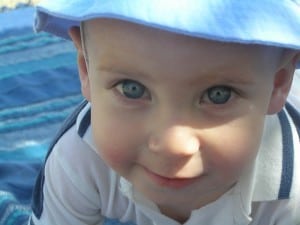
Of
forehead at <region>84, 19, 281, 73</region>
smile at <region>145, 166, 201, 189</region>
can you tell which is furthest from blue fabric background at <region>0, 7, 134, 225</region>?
forehead at <region>84, 19, 281, 73</region>

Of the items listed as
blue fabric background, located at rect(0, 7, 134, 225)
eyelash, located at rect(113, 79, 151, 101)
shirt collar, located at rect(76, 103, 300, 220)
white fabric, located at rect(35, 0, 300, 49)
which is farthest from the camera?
blue fabric background, located at rect(0, 7, 134, 225)

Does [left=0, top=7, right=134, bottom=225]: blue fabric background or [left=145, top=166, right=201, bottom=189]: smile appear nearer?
[left=145, top=166, right=201, bottom=189]: smile

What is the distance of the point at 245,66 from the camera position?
72cm

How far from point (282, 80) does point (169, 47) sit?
0.60ft

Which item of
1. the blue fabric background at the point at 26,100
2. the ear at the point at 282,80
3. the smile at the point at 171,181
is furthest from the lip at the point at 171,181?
the blue fabric background at the point at 26,100

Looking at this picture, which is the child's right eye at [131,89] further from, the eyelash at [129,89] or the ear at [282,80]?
the ear at [282,80]

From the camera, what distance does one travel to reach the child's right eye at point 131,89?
736 mm

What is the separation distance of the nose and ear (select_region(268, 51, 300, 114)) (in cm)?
14

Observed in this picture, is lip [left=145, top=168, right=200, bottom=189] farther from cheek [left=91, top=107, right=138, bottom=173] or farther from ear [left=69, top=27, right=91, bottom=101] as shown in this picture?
ear [left=69, top=27, right=91, bottom=101]

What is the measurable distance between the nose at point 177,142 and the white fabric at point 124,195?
213 millimetres

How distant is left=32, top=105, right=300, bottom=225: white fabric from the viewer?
0.93 m

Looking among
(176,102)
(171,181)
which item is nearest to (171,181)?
(171,181)

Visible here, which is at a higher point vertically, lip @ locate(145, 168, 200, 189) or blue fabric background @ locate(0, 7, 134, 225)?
lip @ locate(145, 168, 200, 189)

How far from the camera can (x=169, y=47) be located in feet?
2.26
